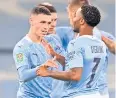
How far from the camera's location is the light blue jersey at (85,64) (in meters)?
1.64

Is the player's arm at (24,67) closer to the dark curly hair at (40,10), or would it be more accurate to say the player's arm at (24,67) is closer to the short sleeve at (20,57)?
the short sleeve at (20,57)

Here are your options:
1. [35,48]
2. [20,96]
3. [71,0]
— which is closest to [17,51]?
[35,48]

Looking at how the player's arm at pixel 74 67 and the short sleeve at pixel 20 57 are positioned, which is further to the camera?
the short sleeve at pixel 20 57

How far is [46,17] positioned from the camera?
1984mm

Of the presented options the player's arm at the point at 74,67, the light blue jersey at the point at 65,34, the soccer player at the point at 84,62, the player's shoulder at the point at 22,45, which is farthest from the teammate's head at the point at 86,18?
the player's shoulder at the point at 22,45

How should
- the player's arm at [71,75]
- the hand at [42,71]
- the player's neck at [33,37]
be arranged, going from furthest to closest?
the player's neck at [33,37], the hand at [42,71], the player's arm at [71,75]

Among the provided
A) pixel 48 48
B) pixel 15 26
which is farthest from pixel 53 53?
pixel 15 26

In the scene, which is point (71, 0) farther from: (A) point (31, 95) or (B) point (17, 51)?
(A) point (31, 95)

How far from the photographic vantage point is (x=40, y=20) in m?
1.97

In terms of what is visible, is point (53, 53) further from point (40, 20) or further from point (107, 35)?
point (107, 35)

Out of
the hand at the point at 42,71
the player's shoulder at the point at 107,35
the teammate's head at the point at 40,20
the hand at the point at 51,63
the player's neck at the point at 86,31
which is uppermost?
the teammate's head at the point at 40,20

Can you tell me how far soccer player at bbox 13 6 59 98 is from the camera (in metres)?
1.89

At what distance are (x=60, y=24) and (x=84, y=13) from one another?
345mm

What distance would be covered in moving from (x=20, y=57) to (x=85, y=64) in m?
0.42
